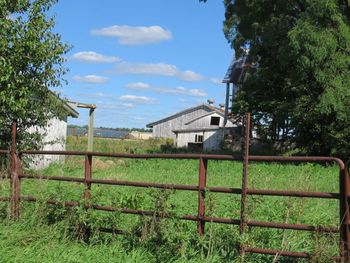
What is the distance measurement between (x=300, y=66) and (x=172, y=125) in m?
58.8

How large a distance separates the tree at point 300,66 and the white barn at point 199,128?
12118 mm

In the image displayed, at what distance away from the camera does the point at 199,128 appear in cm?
6219

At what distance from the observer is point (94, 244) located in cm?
640

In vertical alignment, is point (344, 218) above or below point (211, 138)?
below

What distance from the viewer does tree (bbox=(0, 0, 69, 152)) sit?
11.9m

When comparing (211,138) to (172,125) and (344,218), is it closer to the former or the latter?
(172,125)

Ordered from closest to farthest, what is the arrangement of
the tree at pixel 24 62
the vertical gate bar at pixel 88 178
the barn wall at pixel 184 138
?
the vertical gate bar at pixel 88 178 < the tree at pixel 24 62 < the barn wall at pixel 184 138

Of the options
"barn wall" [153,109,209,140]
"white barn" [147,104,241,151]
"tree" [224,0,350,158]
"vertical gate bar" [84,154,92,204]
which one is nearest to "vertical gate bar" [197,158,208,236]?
"vertical gate bar" [84,154,92,204]

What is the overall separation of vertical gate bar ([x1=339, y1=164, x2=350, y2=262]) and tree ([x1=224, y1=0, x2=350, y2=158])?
687 inches

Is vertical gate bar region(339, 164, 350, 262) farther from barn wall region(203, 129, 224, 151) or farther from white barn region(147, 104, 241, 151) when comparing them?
barn wall region(203, 129, 224, 151)

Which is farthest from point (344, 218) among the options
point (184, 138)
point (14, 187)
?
point (184, 138)

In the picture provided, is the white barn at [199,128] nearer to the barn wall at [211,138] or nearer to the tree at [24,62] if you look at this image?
the barn wall at [211,138]

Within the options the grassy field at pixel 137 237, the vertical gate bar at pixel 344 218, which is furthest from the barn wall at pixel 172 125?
the vertical gate bar at pixel 344 218

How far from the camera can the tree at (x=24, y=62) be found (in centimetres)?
1195
